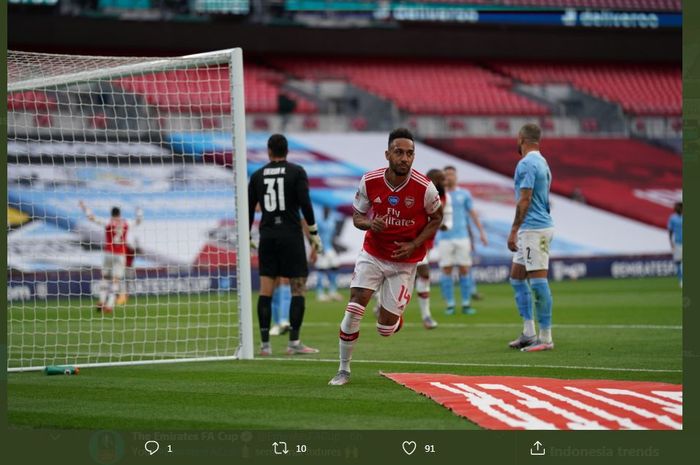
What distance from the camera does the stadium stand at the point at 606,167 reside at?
113 ft

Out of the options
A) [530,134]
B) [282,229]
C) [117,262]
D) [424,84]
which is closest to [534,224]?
[530,134]

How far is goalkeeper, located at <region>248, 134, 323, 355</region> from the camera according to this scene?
11398 mm

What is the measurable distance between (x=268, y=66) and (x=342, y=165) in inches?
226

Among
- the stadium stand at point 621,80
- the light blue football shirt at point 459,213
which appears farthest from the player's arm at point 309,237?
the stadium stand at point 621,80

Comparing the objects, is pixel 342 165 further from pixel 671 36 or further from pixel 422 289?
pixel 422 289

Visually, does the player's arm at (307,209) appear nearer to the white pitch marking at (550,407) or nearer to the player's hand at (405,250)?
the player's hand at (405,250)

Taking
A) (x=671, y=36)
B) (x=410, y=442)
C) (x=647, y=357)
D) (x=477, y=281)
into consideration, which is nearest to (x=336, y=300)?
(x=477, y=281)

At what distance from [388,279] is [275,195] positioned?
10.1 ft

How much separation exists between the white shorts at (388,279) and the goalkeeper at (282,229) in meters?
2.68

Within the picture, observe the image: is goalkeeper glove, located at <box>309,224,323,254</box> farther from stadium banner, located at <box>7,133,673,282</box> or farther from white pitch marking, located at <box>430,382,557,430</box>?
stadium banner, located at <box>7,133,673,282</box>

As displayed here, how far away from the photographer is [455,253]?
18.3m

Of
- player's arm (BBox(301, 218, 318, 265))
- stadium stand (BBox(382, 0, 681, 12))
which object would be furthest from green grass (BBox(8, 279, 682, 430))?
stadium stand (BBox(382, 0, 681, 12))

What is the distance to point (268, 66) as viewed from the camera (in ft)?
119

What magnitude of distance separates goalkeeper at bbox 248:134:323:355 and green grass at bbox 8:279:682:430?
64 centimetres
